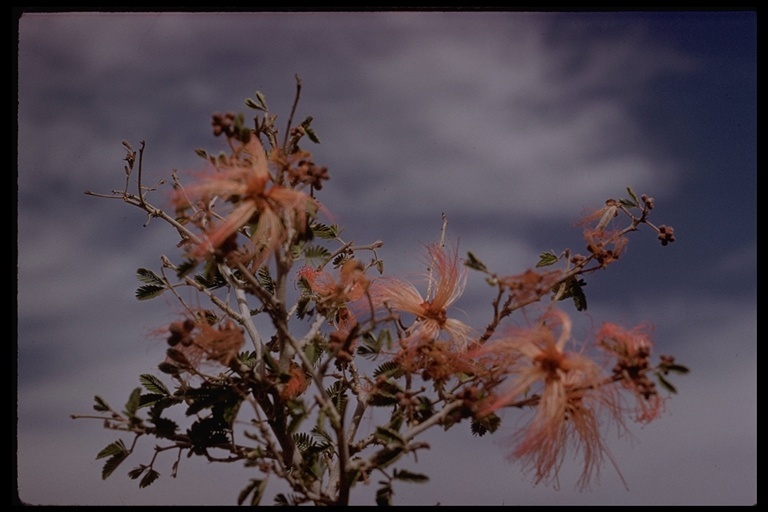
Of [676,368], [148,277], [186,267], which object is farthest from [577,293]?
[148,277]

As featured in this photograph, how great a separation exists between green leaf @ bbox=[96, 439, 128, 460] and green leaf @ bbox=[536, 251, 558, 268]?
9.19 feet

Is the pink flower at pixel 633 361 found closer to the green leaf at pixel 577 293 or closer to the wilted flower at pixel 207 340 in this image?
the green leaf at pixel 577 293

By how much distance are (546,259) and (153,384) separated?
2.65 meters

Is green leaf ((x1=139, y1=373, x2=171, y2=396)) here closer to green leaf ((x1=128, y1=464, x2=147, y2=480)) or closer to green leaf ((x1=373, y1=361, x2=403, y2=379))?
green leaf ((x1=128, y1=464, x2=147, y2=480))

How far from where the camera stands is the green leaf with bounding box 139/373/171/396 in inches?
142

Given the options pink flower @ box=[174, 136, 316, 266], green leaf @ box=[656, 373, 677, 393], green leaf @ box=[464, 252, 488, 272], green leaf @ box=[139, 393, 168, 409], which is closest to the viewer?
green leaf @ box=[656, 373, 677, 393]

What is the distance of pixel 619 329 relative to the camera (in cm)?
316

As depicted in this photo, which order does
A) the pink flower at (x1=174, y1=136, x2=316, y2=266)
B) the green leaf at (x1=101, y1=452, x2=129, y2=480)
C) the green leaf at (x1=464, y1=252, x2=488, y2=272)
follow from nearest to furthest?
1. the green leaf at (x1=464, y1=252, x2=488, y2=272)
2. the pink flower at (x1=174, y1=136, x2=316, y2=266)
3. the green leaf at (x1=101, y1=452, x2=129, y2=480)

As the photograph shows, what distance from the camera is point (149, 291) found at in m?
3.90

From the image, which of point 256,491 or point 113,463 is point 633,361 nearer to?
point 256,491

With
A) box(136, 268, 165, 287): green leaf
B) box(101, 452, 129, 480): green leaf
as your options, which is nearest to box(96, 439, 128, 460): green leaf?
box(101, 452, 129, 480): green leaf

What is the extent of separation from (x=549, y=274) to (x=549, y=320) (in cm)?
32

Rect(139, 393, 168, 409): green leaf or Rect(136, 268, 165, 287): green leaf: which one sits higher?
Rect(136, 268, 165, 287): green leaf
